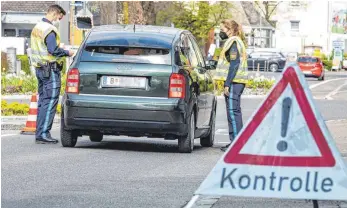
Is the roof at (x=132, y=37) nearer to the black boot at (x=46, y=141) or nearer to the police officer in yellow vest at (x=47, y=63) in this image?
the police officer in yellow vest at (x=47, y=63)

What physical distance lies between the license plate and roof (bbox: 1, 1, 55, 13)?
5492cm

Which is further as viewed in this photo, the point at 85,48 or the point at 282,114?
the point at 85,48

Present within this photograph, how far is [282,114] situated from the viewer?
657 cm

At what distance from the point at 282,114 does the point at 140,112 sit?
7440 mm

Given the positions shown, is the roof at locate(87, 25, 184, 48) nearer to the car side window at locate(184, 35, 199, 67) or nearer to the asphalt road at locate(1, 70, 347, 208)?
the car side window at locate(184, 35, 199, 67)

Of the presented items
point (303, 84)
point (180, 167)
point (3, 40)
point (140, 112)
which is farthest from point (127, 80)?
point (3, 40)

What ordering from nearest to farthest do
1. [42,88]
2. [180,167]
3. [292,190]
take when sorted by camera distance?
[292,190]
[180,167]
[42,88]

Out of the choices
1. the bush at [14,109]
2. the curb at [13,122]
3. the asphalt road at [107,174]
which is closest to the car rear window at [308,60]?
the bush at [14,109]

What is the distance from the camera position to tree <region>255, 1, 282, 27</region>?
104 metres

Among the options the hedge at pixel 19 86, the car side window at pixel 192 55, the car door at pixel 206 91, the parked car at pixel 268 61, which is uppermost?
the car side window at pixel 192 55

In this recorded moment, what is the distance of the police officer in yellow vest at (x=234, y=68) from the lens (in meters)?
14.8

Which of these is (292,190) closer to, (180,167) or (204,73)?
(180,167)

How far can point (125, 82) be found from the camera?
14.0m

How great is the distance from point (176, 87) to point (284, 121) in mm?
7512
